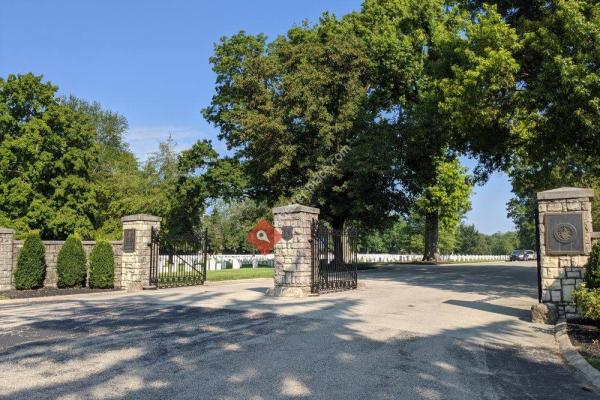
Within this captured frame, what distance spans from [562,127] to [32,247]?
1793 cm

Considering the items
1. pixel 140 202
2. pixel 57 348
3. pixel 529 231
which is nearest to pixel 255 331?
pixel 57 348

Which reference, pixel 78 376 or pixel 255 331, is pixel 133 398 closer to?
pixel 78 376

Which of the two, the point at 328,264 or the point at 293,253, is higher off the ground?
the point at 293,253

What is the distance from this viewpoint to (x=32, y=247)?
1694 centimetres

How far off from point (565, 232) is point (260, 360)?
6925mm

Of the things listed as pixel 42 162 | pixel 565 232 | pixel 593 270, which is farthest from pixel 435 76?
pixel 42 162

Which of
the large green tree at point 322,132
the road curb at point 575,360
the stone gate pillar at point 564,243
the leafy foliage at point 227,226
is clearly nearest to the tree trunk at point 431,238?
the large green tree at point 322,132

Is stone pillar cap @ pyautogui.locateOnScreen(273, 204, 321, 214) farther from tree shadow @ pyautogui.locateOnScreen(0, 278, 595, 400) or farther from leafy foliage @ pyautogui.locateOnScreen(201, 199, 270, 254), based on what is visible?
leafy foliage @ pyautogui.locateOnScreen(201, 199, 270, 254)

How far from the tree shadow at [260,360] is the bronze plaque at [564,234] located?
1.99 meters

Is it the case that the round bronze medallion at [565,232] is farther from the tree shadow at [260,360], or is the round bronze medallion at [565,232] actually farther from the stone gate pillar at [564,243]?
the tree shadow at [260,360]

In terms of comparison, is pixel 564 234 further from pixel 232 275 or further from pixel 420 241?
pixel 420 241

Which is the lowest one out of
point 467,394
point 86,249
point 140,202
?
point 467,394

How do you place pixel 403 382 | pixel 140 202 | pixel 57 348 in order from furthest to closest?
1. pixel 140 202
2. pixel 57 348
3. pixel 403 382

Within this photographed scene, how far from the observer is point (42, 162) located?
31219mm
